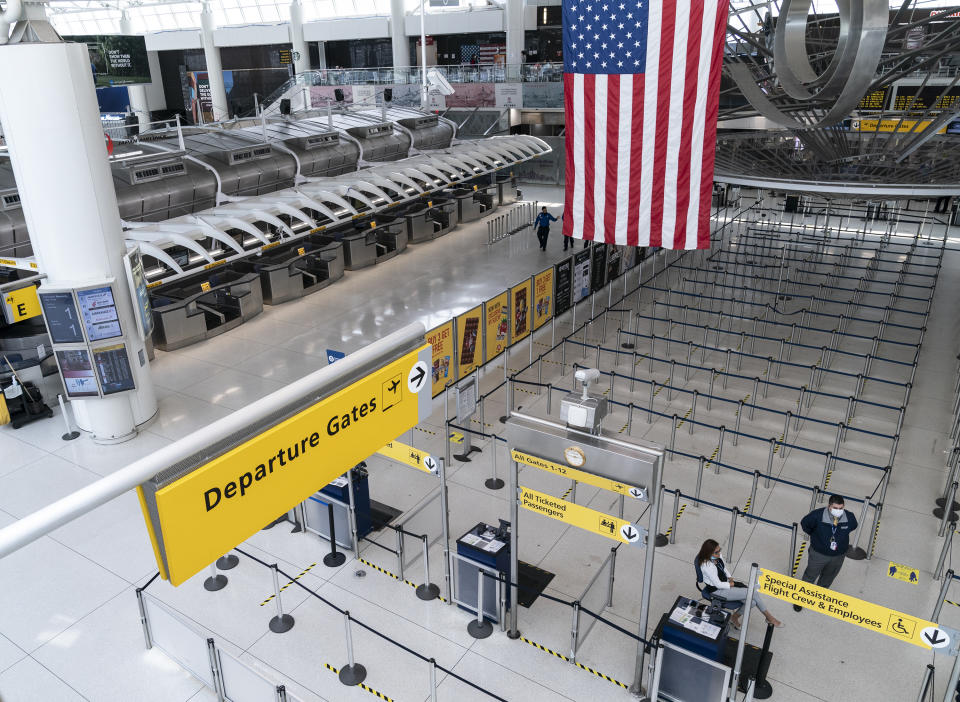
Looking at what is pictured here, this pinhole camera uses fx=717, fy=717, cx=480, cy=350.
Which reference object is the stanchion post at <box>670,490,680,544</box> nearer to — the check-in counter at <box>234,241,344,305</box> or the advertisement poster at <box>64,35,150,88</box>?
the check-in counter at <box>234,241,344,305</box>

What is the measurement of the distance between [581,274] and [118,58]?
25.3m

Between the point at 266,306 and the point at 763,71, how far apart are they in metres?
12.7

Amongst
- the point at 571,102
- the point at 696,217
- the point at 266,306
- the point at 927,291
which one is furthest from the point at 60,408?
the point at 927,291

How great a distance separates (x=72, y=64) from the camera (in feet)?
33.3

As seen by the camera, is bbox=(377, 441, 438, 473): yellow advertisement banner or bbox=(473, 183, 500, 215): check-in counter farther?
bbox=(473, 183, 500, 215): check-in counter

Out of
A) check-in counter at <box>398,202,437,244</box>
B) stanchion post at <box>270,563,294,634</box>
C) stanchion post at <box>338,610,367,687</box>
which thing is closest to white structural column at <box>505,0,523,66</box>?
check-in counter at <box>398,202,437,244</box>

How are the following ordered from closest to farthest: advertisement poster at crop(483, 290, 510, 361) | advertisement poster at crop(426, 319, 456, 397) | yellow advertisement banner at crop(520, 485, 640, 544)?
yellow advertisement banner at crop(520, 485, 640, 544), advertisement poster at crop(426, 319, 456, 397), advertisement poster at crop(483, 290, 510, 361)

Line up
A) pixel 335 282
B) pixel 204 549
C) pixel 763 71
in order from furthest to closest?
1. pixel 335 282
2. pixel 763 71
3. pixel 204 549

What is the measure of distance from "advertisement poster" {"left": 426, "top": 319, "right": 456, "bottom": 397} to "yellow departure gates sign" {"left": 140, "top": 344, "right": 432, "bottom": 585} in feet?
21.0

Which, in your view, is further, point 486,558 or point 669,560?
point 669,560

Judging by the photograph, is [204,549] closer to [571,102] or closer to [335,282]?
[571,102]

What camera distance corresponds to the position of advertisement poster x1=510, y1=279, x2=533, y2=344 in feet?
47.5

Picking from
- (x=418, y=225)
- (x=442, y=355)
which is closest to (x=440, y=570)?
(x=442, y=355)

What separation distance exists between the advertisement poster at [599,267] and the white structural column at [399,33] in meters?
30.7
